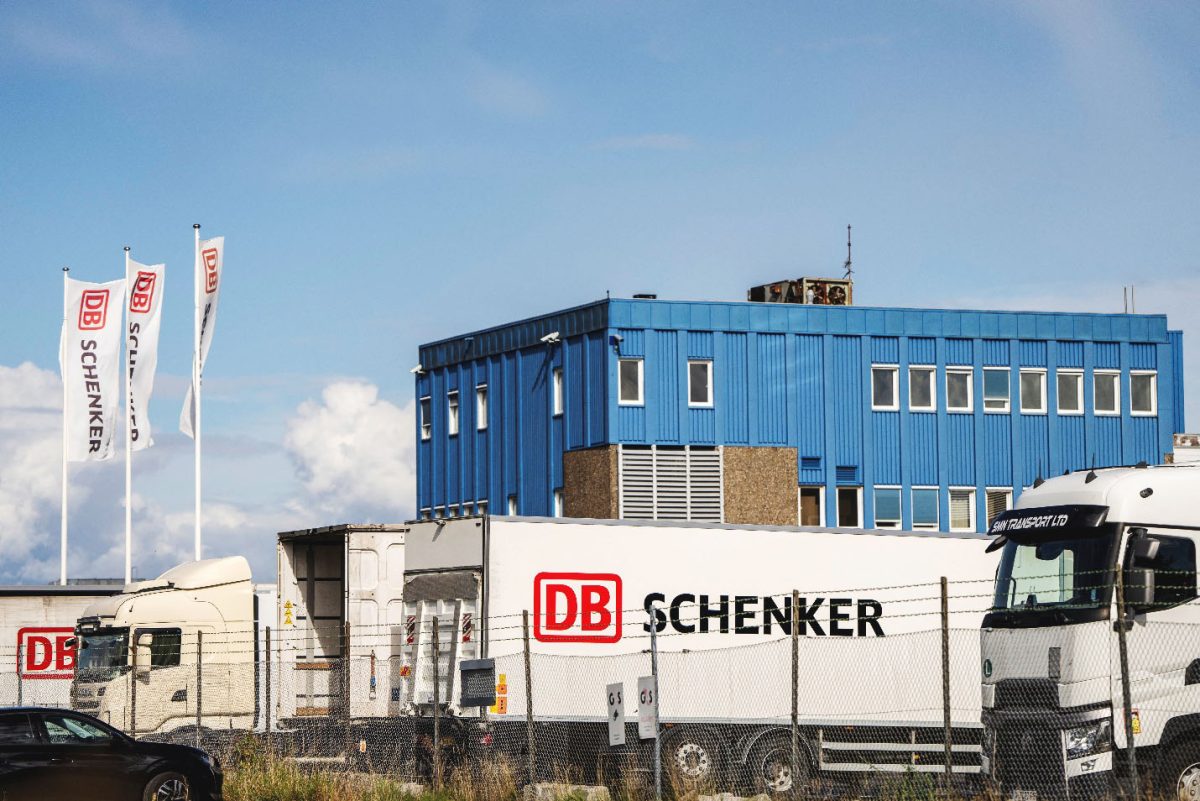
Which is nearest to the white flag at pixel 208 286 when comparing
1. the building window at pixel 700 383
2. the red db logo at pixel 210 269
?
the red db logo at pixel 210 269

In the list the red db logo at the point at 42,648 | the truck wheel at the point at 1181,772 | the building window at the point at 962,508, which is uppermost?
the building window at the point at 962,508

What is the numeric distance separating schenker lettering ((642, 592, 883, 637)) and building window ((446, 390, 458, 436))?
3023cm

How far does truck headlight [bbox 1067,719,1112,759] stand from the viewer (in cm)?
1600

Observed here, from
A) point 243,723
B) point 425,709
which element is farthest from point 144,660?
Result: point 425,709

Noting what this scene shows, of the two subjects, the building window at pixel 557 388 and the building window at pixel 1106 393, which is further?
the building window at pixel 1106 393

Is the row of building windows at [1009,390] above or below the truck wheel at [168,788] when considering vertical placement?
above

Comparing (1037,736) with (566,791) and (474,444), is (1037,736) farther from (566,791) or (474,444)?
(474,444)

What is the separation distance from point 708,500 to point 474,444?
8.86 meters

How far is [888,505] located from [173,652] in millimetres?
26208

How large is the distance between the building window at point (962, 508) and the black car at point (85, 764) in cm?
3327

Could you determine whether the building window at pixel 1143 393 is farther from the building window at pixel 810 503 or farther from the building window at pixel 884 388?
the building window at pixel 810 503

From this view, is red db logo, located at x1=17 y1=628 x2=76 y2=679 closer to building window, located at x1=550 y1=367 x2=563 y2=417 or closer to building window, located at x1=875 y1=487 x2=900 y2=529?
building window, located at x1=550 y1=367 x2=563 y2=417

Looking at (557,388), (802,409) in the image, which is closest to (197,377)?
(557,388)

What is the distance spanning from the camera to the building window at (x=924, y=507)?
49656mm
